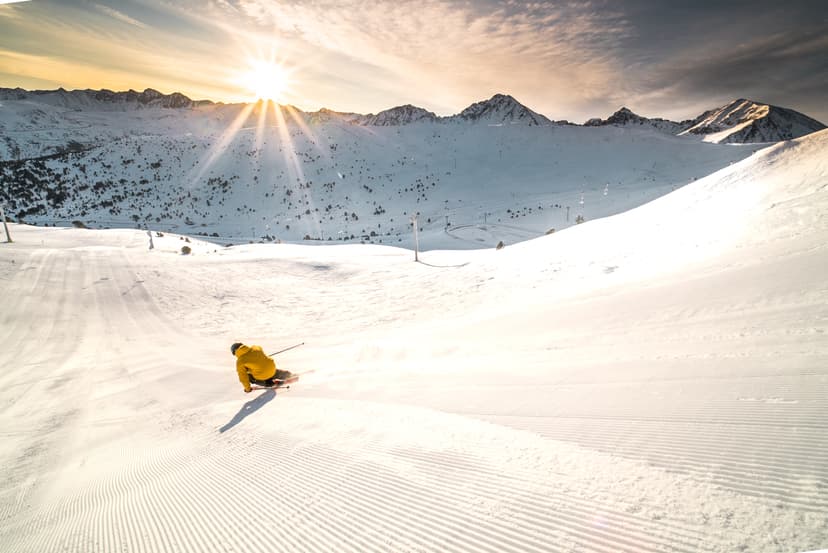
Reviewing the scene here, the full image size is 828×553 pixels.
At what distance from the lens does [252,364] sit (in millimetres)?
7457

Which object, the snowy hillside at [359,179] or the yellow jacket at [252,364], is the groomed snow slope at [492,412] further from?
the snowy hillside at [359,179]

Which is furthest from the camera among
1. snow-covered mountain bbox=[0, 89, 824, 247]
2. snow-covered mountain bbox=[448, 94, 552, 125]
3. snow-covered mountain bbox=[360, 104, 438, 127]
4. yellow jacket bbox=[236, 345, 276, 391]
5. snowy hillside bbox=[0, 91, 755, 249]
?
snow-covered mountain bbox=[360, 104, 438, 127]

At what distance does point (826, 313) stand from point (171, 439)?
10029 mm

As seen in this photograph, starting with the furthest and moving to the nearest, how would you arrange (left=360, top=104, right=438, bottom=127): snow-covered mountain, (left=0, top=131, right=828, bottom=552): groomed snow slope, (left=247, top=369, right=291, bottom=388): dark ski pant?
(left=360, top=104, right=438, bottom=127): snow-covered mountain → (left=247, top=369, right=291, bottom=388): dark ski pant → (left=0, top=131, right=828, bottom=552): groomed snow slope

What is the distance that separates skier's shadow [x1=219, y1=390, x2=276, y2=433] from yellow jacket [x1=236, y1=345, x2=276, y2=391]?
36cm

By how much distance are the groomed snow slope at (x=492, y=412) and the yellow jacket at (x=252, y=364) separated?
48 centimetres

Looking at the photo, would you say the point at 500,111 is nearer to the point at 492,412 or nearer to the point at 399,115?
the point at 399,115

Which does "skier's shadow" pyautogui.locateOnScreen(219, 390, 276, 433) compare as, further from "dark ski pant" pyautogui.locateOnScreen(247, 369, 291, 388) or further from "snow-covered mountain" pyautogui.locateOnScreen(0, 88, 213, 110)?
"snow-covered mountain" pyautogui.locateOnScreen(0, 88, 213, 110)

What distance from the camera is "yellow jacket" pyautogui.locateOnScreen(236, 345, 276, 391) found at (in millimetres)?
7434

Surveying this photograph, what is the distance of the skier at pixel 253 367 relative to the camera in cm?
744

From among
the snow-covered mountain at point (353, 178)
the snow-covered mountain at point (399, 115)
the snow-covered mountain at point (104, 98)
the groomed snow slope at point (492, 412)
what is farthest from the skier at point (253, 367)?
the snow-covered mountain at point (104, 98)

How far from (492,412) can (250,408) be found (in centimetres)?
487

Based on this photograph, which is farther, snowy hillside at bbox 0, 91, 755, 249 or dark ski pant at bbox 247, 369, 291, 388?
snowy hillside at bbox 0, 91, 755, 249

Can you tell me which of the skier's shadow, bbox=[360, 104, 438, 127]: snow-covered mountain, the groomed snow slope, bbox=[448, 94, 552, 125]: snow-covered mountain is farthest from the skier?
bbox=[360, 104, 438, 127]: snow-covered mountain
